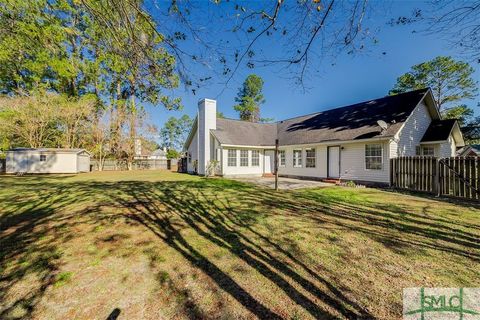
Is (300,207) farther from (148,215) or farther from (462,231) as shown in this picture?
(148,215)

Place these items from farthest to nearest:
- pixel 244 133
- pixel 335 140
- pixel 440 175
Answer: pixel 244 133 → pixel 335 140 → pixel 440 175

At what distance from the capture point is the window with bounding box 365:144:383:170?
1195 centimetres

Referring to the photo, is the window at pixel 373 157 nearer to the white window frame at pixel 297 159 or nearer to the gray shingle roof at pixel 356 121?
the gray shingle roof at pixel 356 121

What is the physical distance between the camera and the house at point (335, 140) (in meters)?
12.2

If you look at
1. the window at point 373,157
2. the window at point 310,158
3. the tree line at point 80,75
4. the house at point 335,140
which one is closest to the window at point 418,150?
the house at point 335,140

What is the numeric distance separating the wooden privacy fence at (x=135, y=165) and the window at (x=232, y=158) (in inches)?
693

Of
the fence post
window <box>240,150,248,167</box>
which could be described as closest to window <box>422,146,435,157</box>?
the fence post

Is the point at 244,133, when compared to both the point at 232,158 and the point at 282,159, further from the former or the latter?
the point at 282,159

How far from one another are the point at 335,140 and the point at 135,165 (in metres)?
25.6

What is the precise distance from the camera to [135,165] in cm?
2902

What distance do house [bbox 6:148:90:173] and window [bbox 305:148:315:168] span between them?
72.2 ft

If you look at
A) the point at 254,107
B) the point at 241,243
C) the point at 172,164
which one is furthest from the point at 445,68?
the point at 172,164

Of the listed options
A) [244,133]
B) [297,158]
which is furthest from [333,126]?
[244,133]

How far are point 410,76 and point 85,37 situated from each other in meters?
33.3
